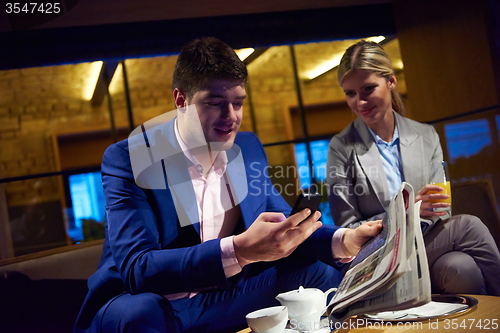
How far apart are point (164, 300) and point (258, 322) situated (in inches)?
12.4

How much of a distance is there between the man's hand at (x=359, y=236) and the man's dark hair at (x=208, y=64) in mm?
665

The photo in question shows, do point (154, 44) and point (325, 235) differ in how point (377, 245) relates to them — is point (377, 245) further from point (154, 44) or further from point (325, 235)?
point (154, 44)

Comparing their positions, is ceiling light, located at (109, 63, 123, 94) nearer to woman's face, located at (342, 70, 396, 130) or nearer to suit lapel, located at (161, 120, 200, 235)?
woman's face, located at (342, 70, 396, 130)

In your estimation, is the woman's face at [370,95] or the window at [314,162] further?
the window at [314,162]

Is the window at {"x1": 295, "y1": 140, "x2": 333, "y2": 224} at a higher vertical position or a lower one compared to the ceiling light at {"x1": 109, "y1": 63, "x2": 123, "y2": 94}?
lower

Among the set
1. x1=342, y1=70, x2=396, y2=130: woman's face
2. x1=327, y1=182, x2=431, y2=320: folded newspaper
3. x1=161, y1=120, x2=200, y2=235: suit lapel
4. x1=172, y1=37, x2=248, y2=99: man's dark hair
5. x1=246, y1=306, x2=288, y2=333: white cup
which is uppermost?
x1=172, y1=37, x2=248, y2=99: man's dark hair

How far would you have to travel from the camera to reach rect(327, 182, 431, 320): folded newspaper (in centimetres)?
69

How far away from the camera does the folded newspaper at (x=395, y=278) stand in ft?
2.25

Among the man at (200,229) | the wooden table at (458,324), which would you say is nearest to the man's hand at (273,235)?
the man at (200,229)

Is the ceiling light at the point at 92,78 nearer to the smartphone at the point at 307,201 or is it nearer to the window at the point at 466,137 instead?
the window at the point at 466,137

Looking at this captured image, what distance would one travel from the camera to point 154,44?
3.04 meters

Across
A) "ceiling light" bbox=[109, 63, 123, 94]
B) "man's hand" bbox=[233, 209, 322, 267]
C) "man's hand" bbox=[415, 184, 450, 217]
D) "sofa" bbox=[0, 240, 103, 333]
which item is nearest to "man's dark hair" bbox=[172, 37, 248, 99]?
"man's hand" bbox=[233, 209, 322, 267]

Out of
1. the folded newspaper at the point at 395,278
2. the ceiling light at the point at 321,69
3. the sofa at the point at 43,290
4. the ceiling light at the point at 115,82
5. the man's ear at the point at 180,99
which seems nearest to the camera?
the folded newspaper at the point at 395,278

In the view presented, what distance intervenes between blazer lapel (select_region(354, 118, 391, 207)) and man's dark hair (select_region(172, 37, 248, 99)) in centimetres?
74
